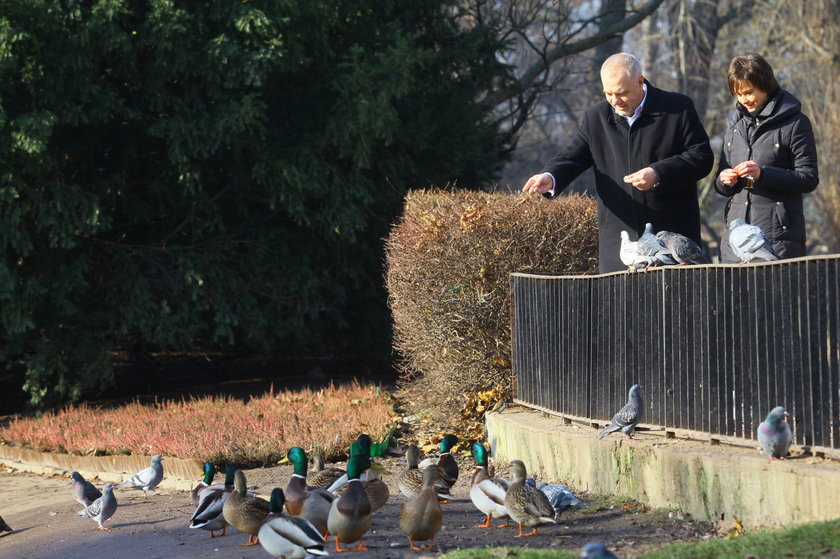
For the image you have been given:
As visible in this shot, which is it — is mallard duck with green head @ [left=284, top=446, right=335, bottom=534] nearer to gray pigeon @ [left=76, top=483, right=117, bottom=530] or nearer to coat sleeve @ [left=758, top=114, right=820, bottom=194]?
gray pigeon @ [left=76, top=483, right=117, bottom=530]

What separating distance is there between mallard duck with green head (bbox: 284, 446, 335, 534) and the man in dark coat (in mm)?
2692

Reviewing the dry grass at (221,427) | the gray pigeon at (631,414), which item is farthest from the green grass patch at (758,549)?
the dry grass at (221,427)

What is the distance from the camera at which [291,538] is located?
620cm

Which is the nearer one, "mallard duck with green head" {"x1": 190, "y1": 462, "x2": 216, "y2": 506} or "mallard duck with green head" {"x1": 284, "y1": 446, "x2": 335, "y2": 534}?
"mallard duck with green head" {"x1": 284, "y1": 446, "x2": 335, "y2": 534}

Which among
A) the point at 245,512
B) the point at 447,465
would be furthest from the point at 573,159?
the point at 245,512

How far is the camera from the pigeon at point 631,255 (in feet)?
24.6

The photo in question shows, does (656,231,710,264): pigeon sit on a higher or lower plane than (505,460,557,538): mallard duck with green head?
higher

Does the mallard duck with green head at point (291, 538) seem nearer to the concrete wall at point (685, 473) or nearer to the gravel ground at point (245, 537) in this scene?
the gravel ground at point (245, 537)

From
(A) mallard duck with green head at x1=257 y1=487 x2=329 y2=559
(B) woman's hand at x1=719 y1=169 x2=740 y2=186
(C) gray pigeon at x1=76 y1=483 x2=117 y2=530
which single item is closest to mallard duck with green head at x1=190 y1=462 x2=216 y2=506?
(C) gray pigeon at x1=76 y1=483 x2=117 y2=530

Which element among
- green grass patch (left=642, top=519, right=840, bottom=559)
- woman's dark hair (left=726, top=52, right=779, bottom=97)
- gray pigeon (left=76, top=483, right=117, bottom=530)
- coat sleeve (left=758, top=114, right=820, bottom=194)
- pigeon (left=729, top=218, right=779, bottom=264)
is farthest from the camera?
gray pigeon (left=76, top=483, right=117, bottom=530)

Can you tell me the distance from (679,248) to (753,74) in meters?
1.26

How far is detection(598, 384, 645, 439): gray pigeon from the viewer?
7.33 m

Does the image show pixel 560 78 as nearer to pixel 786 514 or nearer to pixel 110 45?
pixel 110 45

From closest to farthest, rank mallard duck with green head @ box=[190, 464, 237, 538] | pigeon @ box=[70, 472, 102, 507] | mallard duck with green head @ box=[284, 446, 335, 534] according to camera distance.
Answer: mallard duck with green head @ box=[284, 446, 335, 534] < mallard duck with green head @ box=[190, 464, 237, 538] < pigeon @ box=[70, 472, 102, 507]
